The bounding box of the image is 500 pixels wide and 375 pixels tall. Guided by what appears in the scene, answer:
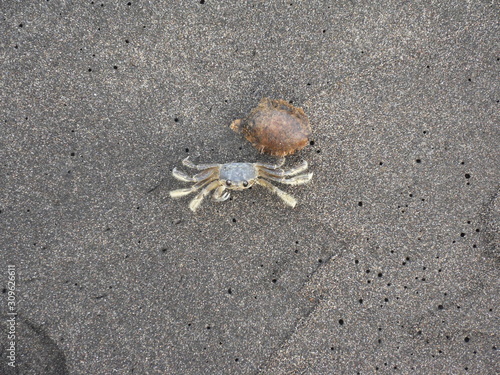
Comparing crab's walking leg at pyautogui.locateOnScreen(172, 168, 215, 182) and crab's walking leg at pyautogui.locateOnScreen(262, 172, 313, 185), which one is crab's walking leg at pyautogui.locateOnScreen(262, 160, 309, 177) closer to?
crab's walking leg at pyautogui.locateOnScreen(262, 172, 313, 185)

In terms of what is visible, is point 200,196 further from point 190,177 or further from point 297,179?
point 297,179

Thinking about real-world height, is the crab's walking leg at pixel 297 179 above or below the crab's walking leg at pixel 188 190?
below

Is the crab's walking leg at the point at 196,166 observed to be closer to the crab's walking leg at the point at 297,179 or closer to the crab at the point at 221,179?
the crab at the point at 221,179

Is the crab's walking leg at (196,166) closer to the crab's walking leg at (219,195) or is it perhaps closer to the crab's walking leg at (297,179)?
the crab's walking leg at (219,195)

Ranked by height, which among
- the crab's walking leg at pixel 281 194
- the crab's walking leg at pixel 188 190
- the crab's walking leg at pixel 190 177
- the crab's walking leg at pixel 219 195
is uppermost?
the crab's walking leg at pixel 190 177

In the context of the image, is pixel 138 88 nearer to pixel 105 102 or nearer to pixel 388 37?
pixel 105 102

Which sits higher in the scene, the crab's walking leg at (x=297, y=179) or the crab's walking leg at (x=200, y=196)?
the crab's walking leg at (x=200, y=196)

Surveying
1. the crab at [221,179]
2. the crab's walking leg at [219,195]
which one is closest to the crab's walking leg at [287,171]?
the crab at [221,179]

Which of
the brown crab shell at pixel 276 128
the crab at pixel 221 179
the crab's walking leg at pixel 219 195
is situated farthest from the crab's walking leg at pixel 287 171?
the crab's walking leg at pixel 219 195

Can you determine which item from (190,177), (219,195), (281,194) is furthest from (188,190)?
(281,194)
